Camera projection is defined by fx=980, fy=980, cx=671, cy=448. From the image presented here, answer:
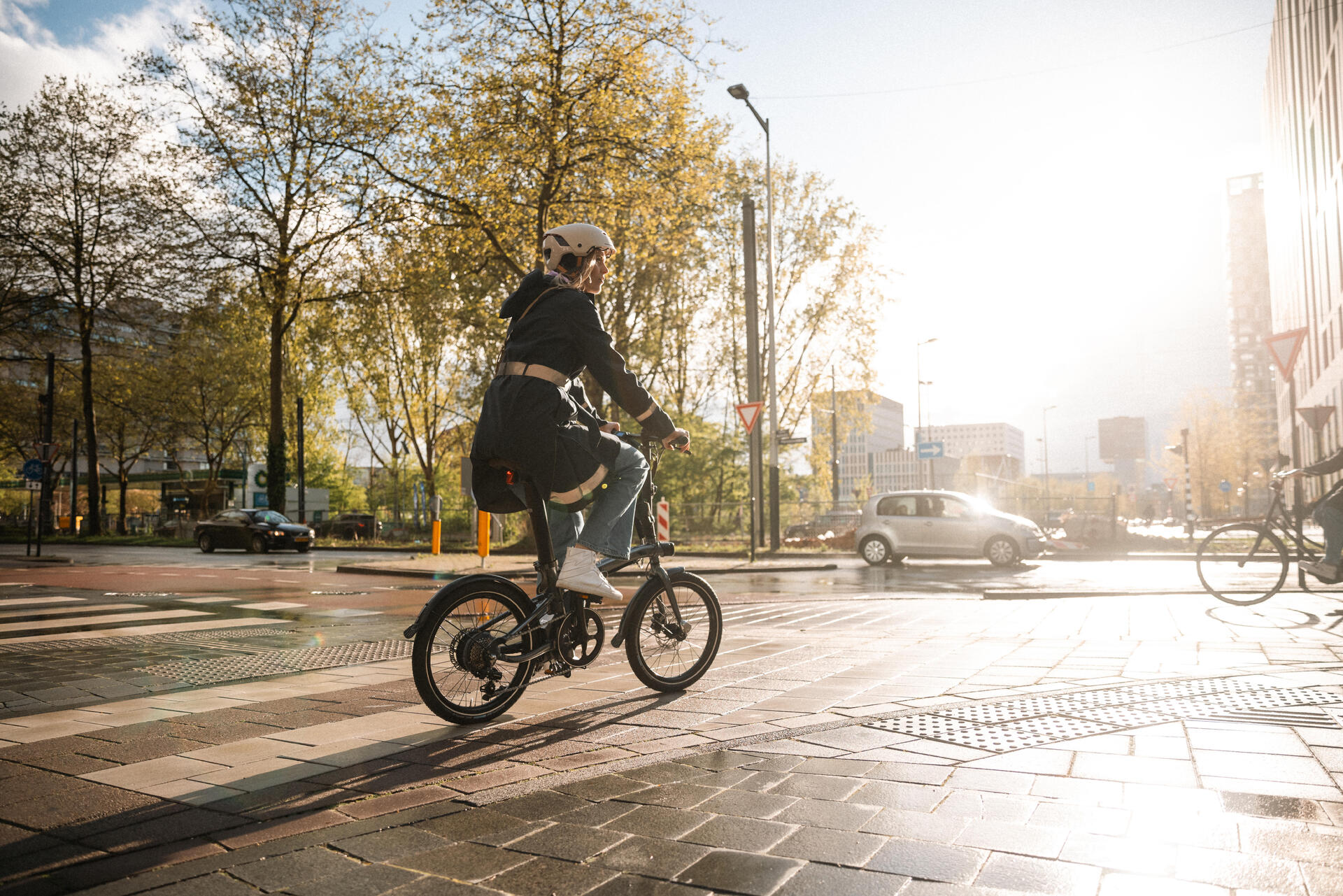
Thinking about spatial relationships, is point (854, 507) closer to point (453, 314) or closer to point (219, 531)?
point (453, 314)

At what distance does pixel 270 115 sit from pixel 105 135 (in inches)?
391

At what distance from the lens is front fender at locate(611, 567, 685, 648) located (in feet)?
15.1

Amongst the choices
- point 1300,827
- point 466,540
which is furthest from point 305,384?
point 1300,827

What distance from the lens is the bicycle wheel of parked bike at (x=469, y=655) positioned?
3922 millimetres

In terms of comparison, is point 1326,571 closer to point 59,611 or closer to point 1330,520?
point 1330,520

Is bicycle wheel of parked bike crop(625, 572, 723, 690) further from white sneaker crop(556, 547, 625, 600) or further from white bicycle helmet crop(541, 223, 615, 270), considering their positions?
white bicycle helmet crop(541, 223, 615, 270)

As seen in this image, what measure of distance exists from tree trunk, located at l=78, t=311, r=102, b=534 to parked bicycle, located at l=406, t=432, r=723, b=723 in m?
34.8

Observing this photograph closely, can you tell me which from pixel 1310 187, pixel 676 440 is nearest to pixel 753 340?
pixel 676 440

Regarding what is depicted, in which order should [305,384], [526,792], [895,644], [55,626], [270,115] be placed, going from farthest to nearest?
1. [305,384]
2. [270,115]
3. [55,626]
4. [895,644]
5. [526,792]

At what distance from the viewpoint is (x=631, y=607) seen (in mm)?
4707

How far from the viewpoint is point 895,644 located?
6.59 meters

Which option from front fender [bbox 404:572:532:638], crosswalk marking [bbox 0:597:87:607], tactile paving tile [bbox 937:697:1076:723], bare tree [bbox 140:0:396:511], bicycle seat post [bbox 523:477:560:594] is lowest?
crosswalk marking [bbox 0:597:87:607]

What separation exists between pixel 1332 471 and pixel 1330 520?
48cm

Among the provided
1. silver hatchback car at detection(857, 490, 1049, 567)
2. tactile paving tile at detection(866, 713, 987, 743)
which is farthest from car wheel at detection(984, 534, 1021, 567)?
tactile paving tile at detection(866, 713, 987, 743)
